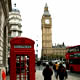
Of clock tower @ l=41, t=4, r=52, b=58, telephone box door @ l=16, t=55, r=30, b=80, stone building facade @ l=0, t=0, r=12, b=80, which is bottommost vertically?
telephone box door @ l=16, t=55, r=30, b=80

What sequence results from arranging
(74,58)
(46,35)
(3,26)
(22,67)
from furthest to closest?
(46,35)
(74,58)
(3,26)
(22,67)

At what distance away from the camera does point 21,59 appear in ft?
33.4

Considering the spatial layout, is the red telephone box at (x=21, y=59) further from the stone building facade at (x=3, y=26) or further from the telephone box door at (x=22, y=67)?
the stone building facade at (x=3, y=26)

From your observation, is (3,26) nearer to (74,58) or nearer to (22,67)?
(22,67)

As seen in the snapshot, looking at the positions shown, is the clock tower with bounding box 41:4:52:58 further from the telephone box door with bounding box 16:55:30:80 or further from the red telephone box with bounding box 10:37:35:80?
the red telephone box with bounding box 10:37:35:80

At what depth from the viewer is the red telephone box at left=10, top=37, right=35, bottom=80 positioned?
9977 mm

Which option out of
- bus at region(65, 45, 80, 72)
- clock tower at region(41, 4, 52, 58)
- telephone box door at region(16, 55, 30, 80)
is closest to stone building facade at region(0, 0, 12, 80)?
telephone box door at region(16, 55, 30, 80)

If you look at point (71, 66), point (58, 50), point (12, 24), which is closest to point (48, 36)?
point (58, 50)

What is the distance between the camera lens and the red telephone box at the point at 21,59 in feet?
32.7

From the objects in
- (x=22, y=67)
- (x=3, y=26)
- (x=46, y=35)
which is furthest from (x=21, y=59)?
(x=46, y=35)

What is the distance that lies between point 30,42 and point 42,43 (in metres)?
126

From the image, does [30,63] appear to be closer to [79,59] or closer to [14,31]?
[79,59]

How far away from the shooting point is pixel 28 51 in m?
10.1

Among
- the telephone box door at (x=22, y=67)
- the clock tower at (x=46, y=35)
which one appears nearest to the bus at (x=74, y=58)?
the telephone box door at (x=22, y=67)
